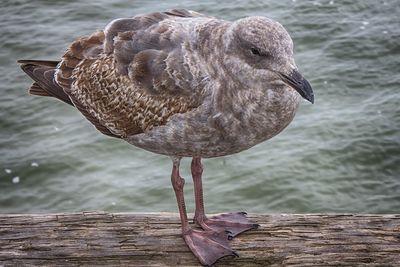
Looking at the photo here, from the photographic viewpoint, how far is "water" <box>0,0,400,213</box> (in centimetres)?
A: 879

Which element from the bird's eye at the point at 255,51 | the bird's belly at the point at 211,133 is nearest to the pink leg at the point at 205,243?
the bird's belly at the point at 211,133

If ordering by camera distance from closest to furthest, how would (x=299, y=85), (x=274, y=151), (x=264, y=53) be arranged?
(x=299, y=85) < (x=264, y=53) < (x=274, y=151)

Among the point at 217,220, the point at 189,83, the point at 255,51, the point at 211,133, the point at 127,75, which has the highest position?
the point at 255,51

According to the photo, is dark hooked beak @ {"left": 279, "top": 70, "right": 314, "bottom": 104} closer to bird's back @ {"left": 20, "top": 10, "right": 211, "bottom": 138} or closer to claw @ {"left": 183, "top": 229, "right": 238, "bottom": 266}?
bird's back @ {"left": 20, "top": 10, "right": 211, "bottom": 138}

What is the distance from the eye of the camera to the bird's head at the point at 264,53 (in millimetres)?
4305

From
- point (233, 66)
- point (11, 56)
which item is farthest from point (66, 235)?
point (11, 56)

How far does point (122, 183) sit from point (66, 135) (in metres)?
1.31

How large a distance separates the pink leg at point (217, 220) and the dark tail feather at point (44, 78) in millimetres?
1193

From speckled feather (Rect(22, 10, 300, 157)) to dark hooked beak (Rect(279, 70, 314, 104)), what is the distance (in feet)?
0.18

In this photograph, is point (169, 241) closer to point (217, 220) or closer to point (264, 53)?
point (217, 220)

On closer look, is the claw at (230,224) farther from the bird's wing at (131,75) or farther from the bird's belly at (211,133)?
the bird's wing at (131,75)

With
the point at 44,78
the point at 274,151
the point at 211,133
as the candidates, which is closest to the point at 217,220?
the point at 211,133

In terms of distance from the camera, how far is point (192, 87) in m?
4.73

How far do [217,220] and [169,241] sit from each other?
26.7 inches
